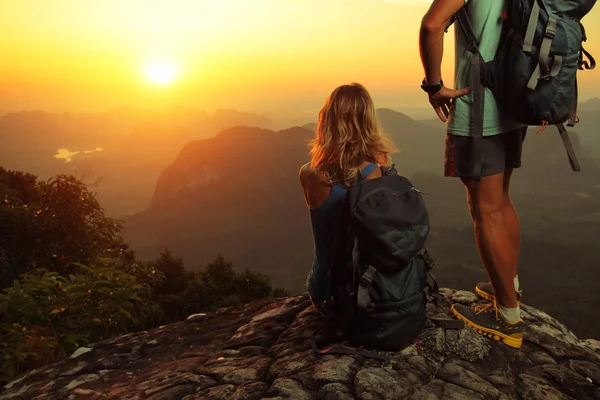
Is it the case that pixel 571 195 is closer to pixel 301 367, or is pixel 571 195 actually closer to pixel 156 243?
pixel 156 243

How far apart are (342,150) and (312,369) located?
4.79 ft

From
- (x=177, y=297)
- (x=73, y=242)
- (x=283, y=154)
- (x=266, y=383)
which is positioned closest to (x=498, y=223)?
(x=266, y=383)

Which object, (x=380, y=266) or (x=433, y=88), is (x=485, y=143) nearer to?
(x=433, y=88)

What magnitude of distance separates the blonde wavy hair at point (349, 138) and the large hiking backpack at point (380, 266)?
10cm

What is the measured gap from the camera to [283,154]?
6078 inches

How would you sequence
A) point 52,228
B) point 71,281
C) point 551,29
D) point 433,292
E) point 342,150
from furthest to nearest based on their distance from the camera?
point 52,228 → point 71,281 → point 433,292 → point 342,150 → point 551,29

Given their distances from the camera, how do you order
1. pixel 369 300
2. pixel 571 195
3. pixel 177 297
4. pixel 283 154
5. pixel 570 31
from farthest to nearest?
1. pixel 283 154
2. pixel 571 195
3. pixel 177 297
4. pixel 369 300
5. pixel 570 31

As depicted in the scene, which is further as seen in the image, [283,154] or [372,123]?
[283,154]

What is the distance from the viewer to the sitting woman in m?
2.89

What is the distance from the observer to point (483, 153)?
2.89 meters

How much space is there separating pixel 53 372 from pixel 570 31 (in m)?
4.83

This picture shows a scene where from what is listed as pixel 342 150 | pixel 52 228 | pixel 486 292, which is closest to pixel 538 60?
pixel 342 150

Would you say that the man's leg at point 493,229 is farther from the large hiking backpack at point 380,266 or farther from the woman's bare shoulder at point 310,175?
the woman's bare shoulder at point 310,175

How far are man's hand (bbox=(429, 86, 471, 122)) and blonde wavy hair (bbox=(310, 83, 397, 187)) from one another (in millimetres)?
403
